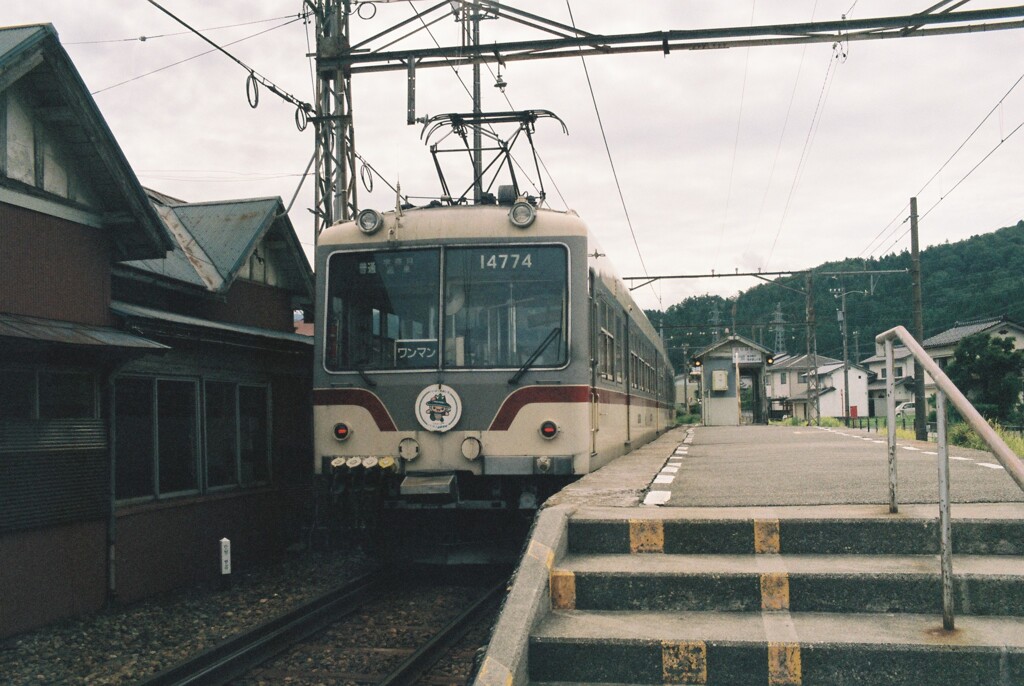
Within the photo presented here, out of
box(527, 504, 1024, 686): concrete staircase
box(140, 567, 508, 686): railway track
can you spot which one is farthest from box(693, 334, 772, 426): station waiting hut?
box(527, 504, 1024, 686): concrete staircase

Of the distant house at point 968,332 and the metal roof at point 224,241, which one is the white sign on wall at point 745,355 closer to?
the distant house at point 968,332

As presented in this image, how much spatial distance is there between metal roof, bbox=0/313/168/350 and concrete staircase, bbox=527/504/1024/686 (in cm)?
503

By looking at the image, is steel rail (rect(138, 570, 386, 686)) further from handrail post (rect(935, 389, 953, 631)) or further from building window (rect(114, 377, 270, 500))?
handrail post (rect(935, 389, 953, 631))

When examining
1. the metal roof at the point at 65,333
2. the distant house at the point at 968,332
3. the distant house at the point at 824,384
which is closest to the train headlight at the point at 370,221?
the metal roof at the point at 65,333

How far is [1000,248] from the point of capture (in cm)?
4294

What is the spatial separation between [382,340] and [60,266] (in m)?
3.29

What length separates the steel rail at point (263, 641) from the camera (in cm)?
621

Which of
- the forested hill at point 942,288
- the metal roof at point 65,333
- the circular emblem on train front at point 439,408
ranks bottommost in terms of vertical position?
the circular emblem on train front at point 439,408

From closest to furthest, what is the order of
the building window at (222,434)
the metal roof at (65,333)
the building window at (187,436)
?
1. the metal roof at (65,333)
2. the building window at (187,436)
3. the building window at (222,434)

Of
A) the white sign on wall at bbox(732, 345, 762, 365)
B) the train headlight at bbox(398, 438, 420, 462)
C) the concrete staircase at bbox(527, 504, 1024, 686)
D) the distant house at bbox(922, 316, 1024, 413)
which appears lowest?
the concrete staircase at bbox(527, 504, 1024, 686)

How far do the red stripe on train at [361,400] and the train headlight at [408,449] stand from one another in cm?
14

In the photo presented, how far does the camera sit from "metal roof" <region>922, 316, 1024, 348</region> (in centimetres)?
4281

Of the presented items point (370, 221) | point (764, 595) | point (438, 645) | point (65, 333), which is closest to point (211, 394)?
point (65, 333)

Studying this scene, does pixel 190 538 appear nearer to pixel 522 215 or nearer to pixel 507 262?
pixel 507 262
